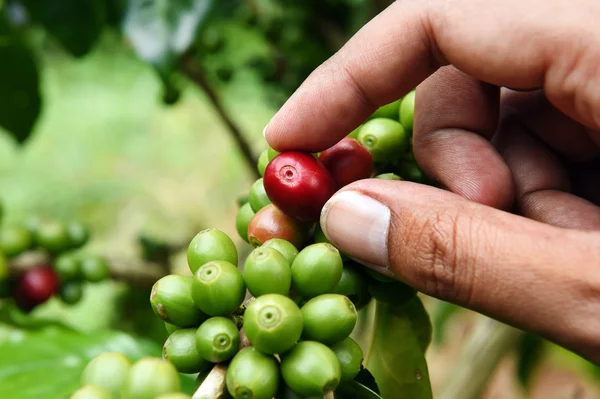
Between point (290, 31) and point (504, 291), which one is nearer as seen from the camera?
point (504, 291)

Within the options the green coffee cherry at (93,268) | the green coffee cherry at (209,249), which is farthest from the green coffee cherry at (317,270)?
the green coffee cherry at (93,268)

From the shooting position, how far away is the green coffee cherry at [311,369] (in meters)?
0.82

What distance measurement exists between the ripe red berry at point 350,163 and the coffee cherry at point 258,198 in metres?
0.13

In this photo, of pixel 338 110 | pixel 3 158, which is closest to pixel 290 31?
pixel 338 110

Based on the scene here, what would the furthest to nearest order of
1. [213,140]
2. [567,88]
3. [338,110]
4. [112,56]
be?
1. [112,56]
2. [213,140]
3. [338,110]
4. [567,88]

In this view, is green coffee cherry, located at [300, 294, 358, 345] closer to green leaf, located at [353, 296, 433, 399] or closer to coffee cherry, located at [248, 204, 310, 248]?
coffee cherry, located at [248, 204, 310, 248]

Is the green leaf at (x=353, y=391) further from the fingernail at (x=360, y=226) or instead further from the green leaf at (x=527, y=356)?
the green leaf at (x=527, y=356)

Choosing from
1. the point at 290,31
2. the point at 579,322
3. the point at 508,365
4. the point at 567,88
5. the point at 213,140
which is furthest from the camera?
the point at 213,140

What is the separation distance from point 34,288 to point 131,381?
1358mm

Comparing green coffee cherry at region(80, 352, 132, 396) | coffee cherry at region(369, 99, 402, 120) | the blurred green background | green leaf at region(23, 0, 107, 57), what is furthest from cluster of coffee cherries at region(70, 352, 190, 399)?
green leaf at region(23, 0, 107, 57)

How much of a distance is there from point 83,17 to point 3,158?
406cm

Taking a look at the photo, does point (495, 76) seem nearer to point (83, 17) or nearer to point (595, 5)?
point (595, 5)

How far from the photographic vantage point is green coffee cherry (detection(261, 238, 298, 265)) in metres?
0.99

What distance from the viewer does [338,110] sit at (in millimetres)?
1227
